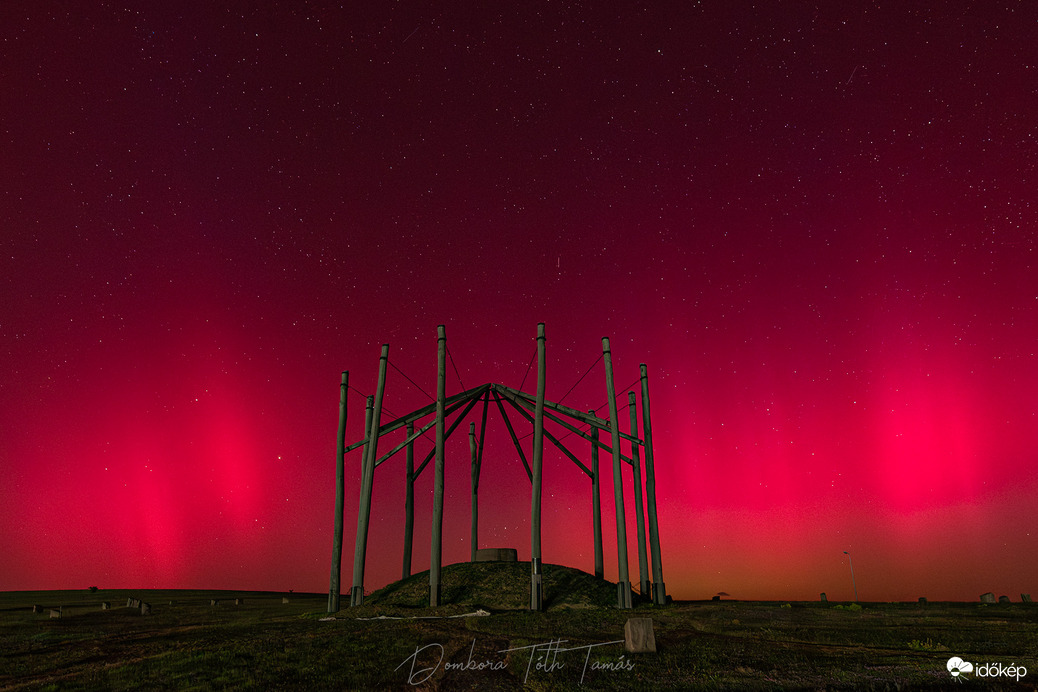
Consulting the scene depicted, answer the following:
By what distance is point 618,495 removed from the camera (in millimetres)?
27734

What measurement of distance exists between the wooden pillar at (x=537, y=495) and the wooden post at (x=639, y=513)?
5974 mm

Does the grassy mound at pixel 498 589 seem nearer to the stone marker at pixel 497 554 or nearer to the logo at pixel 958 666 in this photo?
the stone marker at pixel 497 554

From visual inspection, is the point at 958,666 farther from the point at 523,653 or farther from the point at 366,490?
the point at 366,490

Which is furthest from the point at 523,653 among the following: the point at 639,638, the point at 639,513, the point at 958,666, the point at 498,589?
the point at 639,513

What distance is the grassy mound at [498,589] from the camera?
27.2 m

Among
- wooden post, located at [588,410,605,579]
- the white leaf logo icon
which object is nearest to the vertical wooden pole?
wooden post, located at [588,410,605,579]

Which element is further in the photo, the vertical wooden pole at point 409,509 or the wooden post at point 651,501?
the vertical wooden pole at point 409,509

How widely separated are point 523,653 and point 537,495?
42.8 feet

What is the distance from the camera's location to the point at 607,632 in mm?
17312

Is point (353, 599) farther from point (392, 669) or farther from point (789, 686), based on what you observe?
point (789, 686)

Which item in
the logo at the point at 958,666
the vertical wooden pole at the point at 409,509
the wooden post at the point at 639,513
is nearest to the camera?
the logo at the point at 958,666

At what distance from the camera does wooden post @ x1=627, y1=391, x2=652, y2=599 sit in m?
30.1

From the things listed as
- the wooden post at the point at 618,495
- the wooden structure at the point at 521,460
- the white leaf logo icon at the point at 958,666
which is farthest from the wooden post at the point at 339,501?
the white leaf logo icon at the point at 958,666

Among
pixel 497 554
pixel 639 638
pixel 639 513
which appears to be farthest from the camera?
pixel 497 554
